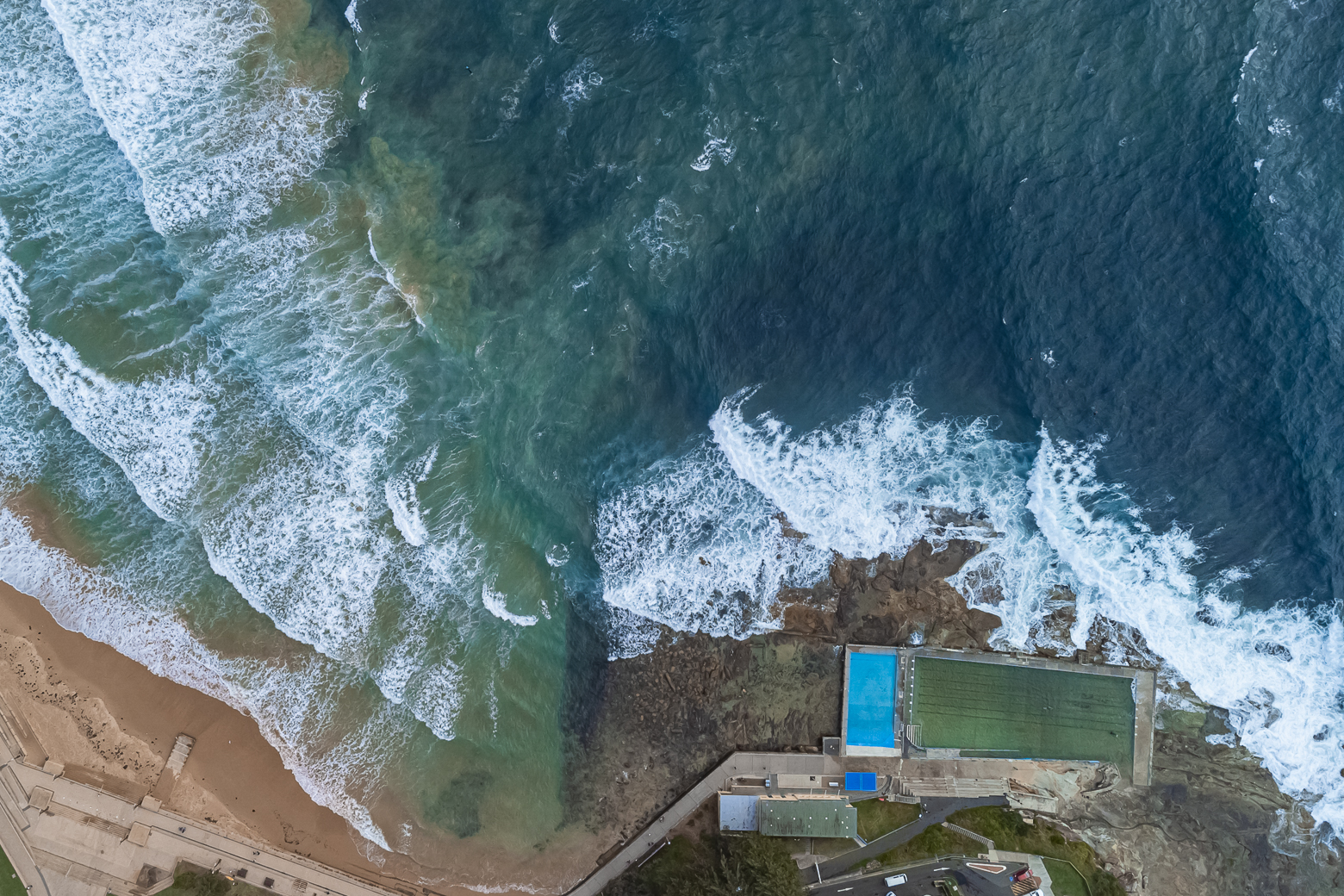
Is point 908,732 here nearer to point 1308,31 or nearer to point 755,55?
point 755,55

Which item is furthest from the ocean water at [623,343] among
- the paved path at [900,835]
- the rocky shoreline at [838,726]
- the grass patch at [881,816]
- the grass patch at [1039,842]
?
the grass patch at [881,816]

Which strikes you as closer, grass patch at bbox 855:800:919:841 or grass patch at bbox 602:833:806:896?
grass patch at bbox 602:833:806:896

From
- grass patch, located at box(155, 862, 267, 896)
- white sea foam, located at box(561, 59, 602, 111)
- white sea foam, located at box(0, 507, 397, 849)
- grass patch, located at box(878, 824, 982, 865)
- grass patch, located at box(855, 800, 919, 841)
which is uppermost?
white sea foam, located at box(561, 59, 602, 111)

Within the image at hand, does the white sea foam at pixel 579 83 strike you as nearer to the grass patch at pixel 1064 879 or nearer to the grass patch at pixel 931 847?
the grass patch at pixel 931 847

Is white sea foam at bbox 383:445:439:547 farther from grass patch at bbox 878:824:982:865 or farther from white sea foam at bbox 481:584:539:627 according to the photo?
grass patch at bbox 878:824:982:865

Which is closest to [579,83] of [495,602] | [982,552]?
[495,602]

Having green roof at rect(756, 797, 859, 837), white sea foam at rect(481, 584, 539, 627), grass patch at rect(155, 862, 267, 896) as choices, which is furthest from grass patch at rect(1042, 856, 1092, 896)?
grass patch at rect(155, 862, 267, 896)

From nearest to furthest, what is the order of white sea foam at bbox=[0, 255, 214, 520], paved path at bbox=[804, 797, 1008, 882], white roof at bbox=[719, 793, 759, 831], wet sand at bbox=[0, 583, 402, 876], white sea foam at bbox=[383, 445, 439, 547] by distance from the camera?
white sea foam at bbox=[0, 255, 214, 520]
wet sand at bbox=[0, 583, 402, 876]
white sea foam at bbox=[383, 445, 439, 547]
white roof at bbox=[719, 793, 759, 831]
paved path at bbox=[804, 797, 1008, 882]
